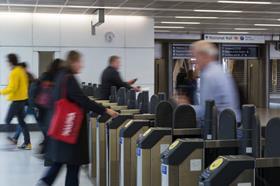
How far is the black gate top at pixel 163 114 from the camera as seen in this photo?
11.3 ft

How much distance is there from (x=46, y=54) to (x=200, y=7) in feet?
12.1

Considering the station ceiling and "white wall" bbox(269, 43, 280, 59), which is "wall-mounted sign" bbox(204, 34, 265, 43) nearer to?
"white wall" bbox(269, 43, 280, 59)

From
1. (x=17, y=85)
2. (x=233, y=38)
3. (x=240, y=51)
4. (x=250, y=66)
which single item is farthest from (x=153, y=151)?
(x=250, y=66)

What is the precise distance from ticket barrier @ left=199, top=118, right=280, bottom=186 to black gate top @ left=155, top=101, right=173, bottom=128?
112 centimetres

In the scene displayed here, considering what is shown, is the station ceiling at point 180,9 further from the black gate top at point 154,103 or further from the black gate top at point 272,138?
the black gate top at point 272,138

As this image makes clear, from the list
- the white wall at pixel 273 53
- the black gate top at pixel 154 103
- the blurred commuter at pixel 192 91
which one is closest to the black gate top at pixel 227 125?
the black gate top at pixel 154 103

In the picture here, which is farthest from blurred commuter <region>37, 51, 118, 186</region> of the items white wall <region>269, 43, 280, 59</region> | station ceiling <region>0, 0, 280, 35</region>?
white wall <region>269, 43, 280, 59</region>

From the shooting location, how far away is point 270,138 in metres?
2.42

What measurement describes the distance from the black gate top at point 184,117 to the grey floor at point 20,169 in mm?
2175

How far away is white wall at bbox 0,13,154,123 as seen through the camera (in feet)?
34.7

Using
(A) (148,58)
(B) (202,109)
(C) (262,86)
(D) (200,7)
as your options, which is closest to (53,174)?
(B) (202,109)

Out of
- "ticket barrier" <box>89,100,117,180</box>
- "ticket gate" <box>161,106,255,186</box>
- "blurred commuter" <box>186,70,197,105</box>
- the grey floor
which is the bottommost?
the grey floor

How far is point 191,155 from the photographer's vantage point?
8.40 ft

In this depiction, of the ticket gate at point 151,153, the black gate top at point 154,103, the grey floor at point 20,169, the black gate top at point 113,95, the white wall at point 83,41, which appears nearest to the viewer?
the ticket gate at point 151,153
